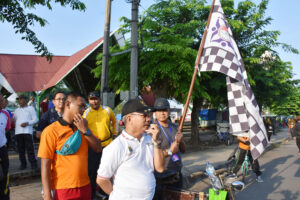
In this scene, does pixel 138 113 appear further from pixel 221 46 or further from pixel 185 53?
pixel 185 53

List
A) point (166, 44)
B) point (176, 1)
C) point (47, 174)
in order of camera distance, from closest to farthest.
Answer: point (47, 174) < point (166, 44) < point (176, 1)

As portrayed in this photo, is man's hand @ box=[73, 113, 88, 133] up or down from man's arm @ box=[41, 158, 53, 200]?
up

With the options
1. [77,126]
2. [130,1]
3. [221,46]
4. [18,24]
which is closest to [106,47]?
[130,1]

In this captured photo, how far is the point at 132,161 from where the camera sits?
2.13 meters

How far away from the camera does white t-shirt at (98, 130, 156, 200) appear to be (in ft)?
6.82

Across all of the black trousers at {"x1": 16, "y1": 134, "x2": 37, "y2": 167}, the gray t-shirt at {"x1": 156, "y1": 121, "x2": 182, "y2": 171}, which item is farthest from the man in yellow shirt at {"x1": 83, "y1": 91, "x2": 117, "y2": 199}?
the black trousers at {"x1": 16, "y1": 134, "x2": 37, "y2": 167}

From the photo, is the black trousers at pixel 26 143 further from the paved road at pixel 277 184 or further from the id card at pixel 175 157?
the paved road at pixel 277 184

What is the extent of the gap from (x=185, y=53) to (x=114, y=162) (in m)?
7.79

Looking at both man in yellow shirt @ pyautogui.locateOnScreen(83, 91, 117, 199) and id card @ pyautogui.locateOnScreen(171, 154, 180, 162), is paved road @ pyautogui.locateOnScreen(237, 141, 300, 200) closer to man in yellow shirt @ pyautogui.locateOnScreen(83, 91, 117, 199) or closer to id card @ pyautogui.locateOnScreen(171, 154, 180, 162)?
id card @ pyautogui.locateOnScreen(171, 154, 180, 162)

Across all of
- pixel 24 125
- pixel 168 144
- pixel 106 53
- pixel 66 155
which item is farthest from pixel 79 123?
pixel 106 53

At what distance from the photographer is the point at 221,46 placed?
4035 millimetres

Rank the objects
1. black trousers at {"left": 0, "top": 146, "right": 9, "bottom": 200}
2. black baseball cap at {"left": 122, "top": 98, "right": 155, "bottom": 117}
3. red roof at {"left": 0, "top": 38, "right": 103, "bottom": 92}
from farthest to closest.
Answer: red roof at {"left": 0, "top": 38, "right": 103, "bottom": 92} < black trousers at {"left": 0, "top": 146, "right": 9, "bottom": 200} < black baseball cap at {"left": 122, "top": 98, "right": 155, "bottom": 117}

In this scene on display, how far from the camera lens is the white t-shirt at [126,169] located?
2.08 m

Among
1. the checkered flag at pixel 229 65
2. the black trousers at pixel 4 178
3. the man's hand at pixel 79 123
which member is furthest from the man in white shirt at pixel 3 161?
the checkered flag at pixel 229 65
